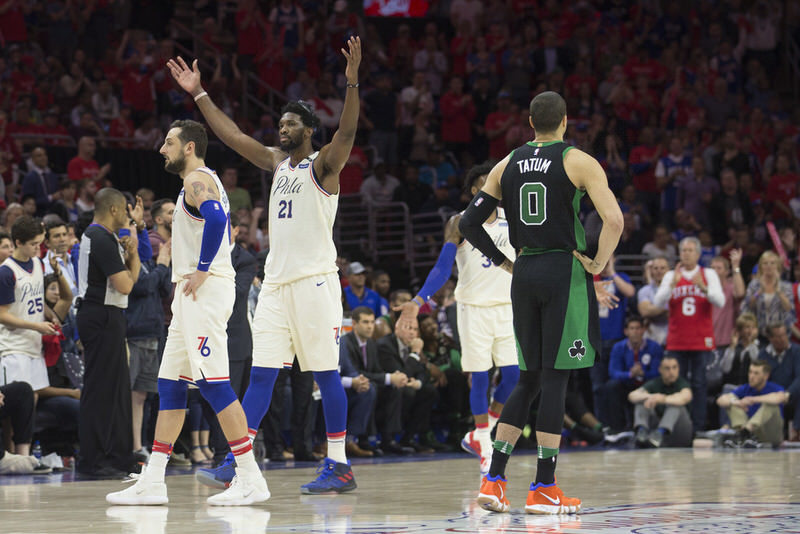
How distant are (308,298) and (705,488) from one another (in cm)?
309

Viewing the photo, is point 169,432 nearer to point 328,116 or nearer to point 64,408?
point 64,408

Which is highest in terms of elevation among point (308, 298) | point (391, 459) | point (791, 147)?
point (791, 147)

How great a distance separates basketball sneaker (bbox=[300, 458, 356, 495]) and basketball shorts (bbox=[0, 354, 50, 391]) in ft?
11.0

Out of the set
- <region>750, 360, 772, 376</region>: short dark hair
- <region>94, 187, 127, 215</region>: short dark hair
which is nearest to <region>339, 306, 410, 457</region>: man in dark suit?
<region>94, 187, 127, 215</region>: short dark hair

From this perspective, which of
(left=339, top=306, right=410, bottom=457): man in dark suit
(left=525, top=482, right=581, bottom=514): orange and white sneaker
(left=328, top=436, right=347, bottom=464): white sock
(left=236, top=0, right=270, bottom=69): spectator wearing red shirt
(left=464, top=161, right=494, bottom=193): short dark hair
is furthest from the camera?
(left=236, top=0, right=270, bottom=69): spectator wearing red shirt

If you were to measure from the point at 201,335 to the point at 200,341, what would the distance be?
0.04m

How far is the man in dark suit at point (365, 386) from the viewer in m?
12.2

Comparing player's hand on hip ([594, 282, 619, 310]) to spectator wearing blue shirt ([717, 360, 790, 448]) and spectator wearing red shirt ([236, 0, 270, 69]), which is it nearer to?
spectator wearing blue shirt ([717, 360, 790, 448])

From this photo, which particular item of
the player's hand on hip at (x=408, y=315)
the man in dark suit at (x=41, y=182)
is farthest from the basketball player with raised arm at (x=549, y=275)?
the man in dark suit at (x=41, y=182)

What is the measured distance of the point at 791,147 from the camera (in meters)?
19.3

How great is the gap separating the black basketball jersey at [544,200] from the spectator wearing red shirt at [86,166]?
9.36 meters

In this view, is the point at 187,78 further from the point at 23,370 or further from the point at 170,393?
the point at 23,370

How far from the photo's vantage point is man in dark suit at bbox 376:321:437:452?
12828mm

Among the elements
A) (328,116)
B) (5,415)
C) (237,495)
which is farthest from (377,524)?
(328,116)
